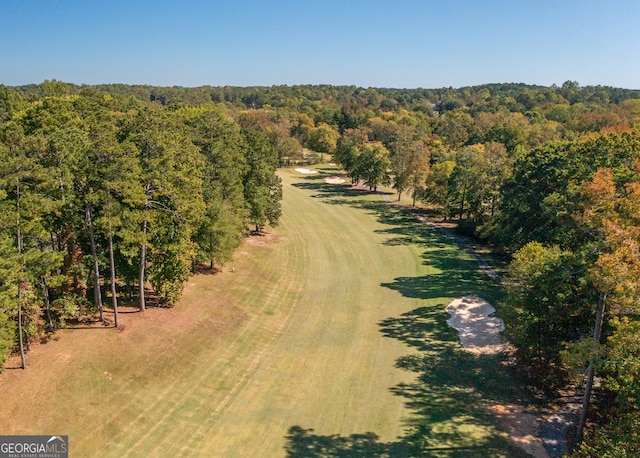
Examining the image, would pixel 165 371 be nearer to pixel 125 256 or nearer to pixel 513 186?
pixel 125 256

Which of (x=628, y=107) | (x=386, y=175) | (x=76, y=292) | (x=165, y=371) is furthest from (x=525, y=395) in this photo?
(x=628, y=107)

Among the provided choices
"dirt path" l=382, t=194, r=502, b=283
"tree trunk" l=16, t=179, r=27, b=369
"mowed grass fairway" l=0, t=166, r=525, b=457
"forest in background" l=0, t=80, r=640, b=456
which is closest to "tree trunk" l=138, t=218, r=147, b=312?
"forest in background" l=0, t=80, r=640, b=456

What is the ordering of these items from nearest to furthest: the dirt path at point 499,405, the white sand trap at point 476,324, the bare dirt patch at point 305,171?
the dirt path at point 499,405 → the white sand trap at point 476,324 → the bare dirt patch at point 305,171

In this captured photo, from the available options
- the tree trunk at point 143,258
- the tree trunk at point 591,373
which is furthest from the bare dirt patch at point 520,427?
the tree trunk at point 143,258

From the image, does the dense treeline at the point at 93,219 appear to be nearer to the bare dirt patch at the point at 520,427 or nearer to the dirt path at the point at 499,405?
the dirt path at the point at 499,405

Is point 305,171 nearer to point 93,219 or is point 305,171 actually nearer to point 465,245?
point 465,245

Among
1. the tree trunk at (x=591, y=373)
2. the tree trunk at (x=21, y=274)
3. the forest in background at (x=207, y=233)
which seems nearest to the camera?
the forest in background at (x=207, y=233)

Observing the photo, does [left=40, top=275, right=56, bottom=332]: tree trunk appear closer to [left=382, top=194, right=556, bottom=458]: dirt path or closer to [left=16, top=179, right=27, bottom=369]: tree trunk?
[left=16, top=179, right=27, bottom=369]: tree trunk

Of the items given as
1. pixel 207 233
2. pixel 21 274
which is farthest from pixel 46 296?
pixel 207 233

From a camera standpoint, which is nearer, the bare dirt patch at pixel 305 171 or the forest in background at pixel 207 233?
the forest in background at pixel 207 233
